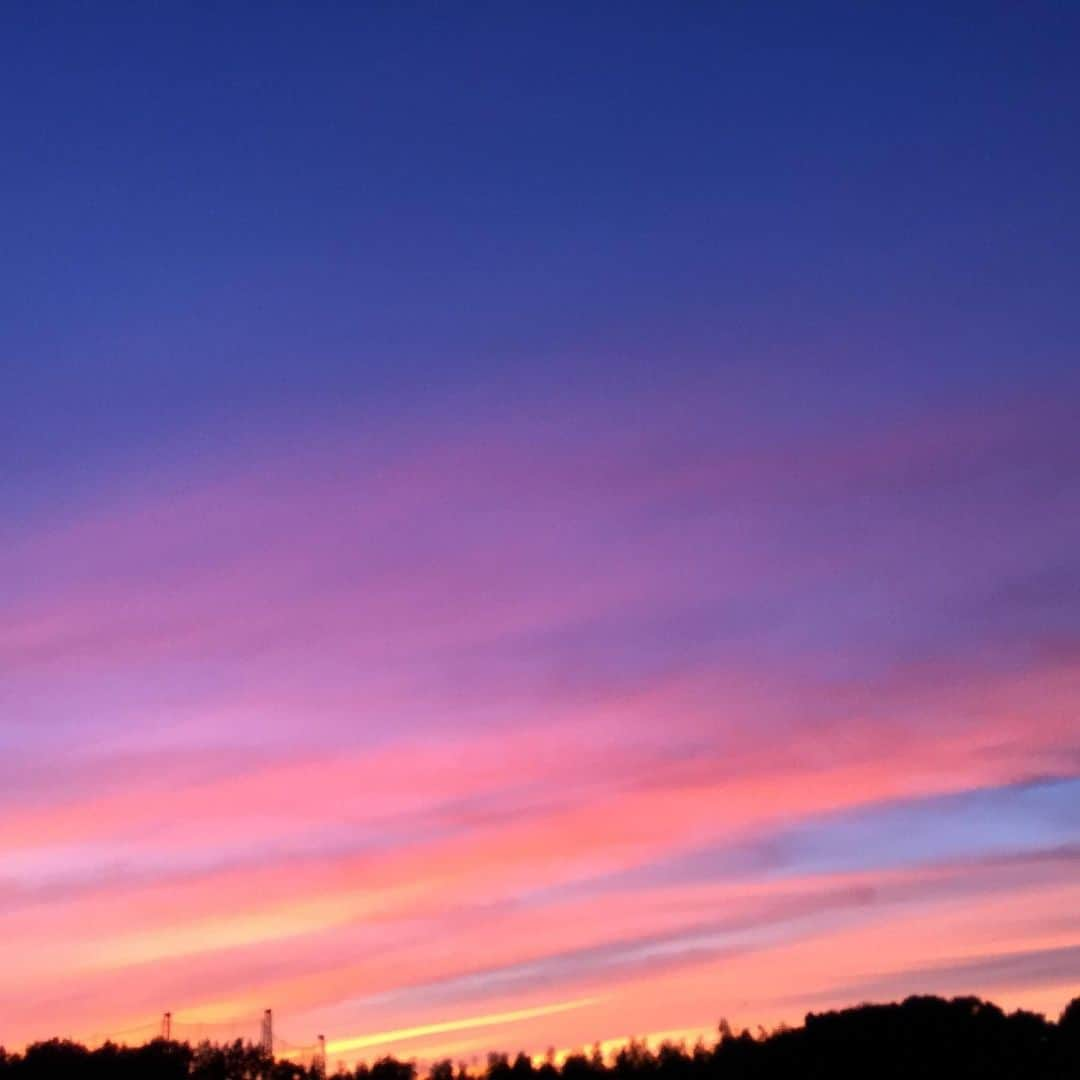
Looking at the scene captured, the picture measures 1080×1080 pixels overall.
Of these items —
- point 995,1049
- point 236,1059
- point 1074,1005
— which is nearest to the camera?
point 995,1049

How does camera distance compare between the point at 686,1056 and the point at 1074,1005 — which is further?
the point at 686,1056

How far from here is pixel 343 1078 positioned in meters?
Result: 92.8

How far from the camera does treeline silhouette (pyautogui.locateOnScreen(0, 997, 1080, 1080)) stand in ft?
258

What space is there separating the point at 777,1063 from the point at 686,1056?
9226 mm

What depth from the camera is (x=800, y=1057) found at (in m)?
82.4

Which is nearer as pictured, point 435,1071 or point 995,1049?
point 995,1049

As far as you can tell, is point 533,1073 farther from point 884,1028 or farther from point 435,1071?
point 884,1028

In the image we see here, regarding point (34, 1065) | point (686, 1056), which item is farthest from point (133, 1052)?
point (686, 1056)

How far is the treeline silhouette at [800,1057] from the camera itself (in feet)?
258

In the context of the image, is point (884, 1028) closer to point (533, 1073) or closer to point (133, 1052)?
point (533, 1073)

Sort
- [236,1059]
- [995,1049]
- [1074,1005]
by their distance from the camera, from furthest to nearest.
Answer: [236,1059] → [1074,1005] → [995,1049]

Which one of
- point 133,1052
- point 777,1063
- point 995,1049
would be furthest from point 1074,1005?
point 133,1052

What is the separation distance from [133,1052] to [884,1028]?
34.3 metres

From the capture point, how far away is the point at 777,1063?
83.0 metres
